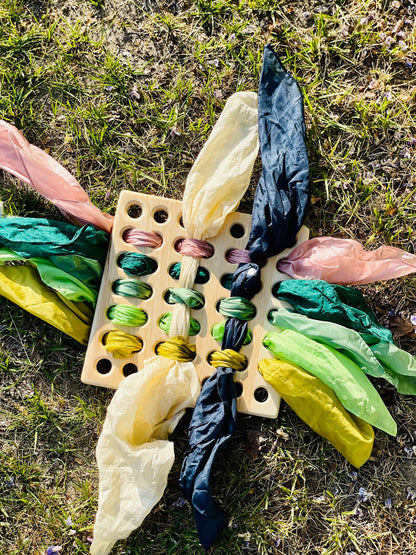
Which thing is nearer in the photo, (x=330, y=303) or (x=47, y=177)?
(x=330, y=303)

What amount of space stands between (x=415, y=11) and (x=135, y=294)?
133 centimetres

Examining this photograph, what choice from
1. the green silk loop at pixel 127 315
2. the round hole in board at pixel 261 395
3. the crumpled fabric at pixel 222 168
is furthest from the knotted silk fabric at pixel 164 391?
the round hole in board at pixel 261 395

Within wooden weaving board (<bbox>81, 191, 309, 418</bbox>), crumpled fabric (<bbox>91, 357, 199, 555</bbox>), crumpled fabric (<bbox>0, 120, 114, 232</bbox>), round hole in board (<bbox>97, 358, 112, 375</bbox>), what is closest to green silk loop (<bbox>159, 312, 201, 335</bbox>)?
wooden weaving board (<bbox>81, 191, 309, 418</bbox>)

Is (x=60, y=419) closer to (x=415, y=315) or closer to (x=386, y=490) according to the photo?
(x=386, y=490)

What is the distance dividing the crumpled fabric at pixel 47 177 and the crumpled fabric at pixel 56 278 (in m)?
0.18

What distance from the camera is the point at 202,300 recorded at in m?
1.79

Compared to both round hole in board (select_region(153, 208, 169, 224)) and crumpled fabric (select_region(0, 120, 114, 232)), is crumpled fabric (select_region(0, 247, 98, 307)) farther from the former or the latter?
round hole in board (select_region(153, 208, 169, 224))

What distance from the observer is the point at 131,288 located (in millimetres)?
1787

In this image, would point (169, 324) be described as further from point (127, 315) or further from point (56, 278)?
point (56, 278)

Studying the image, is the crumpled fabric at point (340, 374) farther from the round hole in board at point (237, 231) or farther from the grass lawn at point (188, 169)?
the round hole in board at point (237, 231)

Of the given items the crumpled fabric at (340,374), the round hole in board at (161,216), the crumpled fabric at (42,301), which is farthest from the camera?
the round hole in board at (161,216)

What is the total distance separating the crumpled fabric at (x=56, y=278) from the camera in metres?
1.77

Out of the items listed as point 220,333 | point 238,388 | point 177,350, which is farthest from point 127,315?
point 238,388

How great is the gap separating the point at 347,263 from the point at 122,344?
2.40ft
